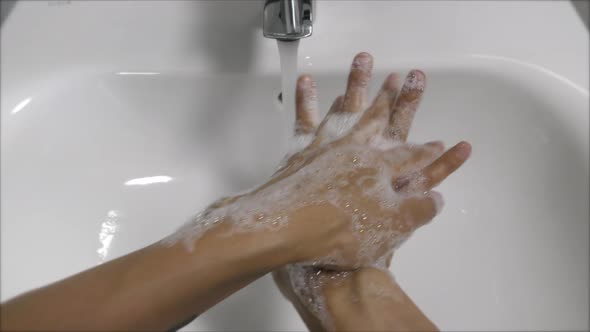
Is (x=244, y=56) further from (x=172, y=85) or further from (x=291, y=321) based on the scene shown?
(x=291, y=321)

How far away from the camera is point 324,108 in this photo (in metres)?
0.61

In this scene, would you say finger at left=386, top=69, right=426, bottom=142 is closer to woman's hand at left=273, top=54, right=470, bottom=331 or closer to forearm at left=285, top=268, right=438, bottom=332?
woman's hand at left=273, top=54, right=470, bottom=331

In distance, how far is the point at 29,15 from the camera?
542 mm

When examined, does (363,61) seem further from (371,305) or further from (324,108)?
(371,305)

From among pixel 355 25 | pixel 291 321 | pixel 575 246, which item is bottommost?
pixel 291 321

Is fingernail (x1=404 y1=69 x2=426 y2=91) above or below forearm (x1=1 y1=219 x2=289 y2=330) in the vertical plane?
above

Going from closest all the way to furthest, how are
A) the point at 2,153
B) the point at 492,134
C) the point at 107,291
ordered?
the point at 107,291 → the point at 2,153 → the point at 492,134

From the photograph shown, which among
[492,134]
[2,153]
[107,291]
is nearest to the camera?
[107,291]

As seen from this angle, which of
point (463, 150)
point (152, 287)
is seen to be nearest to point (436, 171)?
point (463, 150)

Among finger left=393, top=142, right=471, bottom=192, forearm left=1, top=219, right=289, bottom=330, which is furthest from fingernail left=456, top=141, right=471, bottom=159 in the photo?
forearm left=1, top=219, right=289, bottom=330

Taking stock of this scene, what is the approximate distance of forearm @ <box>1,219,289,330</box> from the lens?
31 cm

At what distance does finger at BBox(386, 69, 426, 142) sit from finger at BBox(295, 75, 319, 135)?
0.10 meters

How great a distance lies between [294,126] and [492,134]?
0.27 metres

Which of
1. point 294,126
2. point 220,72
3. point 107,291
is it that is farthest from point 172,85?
point 107,291
